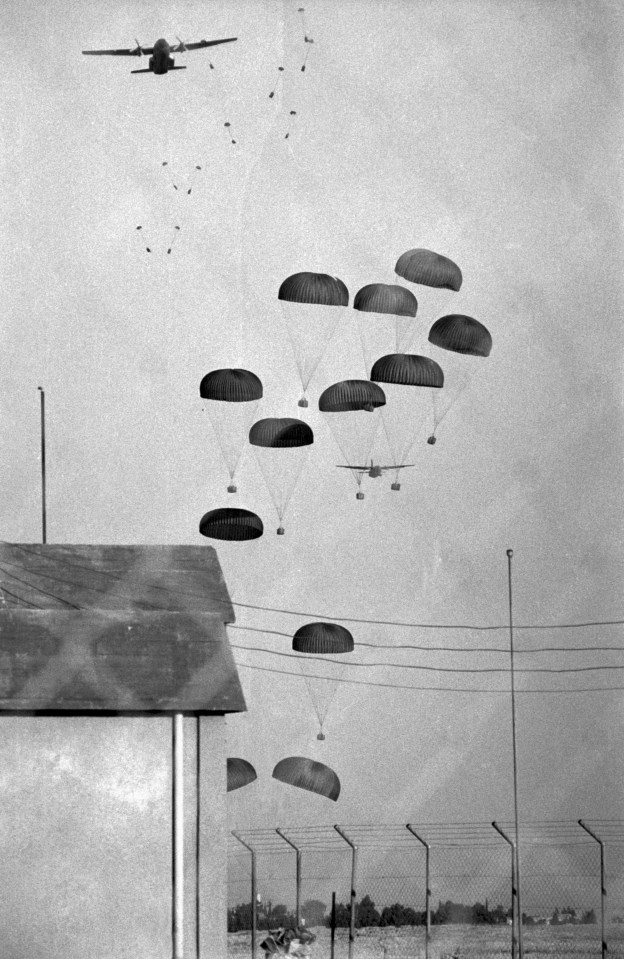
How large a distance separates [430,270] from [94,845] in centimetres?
1313

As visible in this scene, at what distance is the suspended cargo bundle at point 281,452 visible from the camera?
3469cm

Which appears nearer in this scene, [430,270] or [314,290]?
[314,290]

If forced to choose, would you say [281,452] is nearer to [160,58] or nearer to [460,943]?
[460,943]


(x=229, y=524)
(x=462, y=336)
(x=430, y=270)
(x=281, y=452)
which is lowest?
(x=229, y=524)

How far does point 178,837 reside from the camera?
2470 cm

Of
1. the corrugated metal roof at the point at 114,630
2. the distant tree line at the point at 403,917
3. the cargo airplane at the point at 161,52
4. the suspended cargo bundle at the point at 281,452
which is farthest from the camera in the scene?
the distant tree line at the point at 403,917

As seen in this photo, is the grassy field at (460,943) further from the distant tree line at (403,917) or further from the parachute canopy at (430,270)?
the parachute canopy at (430,270)

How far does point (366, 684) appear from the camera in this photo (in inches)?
2911

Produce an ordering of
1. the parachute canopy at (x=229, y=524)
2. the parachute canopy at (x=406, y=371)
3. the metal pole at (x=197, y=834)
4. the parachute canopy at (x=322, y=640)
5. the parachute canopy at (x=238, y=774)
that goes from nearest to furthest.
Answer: the metal pole at (x=197, y=834) → the parachute canopy at (x=406, y=371) → the parachute canopy at (x=238, y=774) → the parachute canopy at (x=322, y=640) → the parachute canopy at (x=229, y=524)

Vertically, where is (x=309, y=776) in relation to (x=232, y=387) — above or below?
below

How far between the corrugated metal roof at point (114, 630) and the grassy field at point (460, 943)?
9.78 metres

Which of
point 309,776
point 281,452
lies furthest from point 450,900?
point 281,452

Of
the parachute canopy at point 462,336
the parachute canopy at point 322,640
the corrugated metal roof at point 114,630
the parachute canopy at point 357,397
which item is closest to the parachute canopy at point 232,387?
Answer: the parachute canopy at point 357,397

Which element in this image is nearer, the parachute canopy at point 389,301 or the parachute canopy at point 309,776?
the parachute canopy at point 389,301
